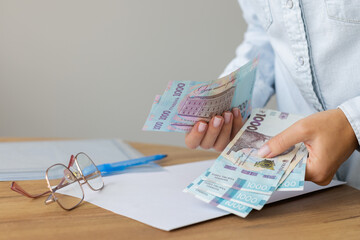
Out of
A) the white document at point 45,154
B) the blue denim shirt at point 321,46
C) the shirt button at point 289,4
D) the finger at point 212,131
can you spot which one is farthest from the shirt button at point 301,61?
the white document at point 45,154

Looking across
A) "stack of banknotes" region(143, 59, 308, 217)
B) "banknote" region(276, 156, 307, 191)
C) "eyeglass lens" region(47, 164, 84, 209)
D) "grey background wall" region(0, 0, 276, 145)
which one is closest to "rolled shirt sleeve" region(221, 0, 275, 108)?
"stack of banknotes" region(143, 59, 308, 217)

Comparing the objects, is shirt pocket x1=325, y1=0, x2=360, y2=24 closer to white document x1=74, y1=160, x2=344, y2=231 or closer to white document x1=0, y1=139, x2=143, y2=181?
white document x1=74, y1=160, x2=344, y2=231

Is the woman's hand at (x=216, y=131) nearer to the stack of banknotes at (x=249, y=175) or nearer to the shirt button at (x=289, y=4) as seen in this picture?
the stack of banknotes at (x=249, y=175)

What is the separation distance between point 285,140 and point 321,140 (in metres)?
0.06

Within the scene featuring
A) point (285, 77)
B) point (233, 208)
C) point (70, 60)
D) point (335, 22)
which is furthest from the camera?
point (70, 60)

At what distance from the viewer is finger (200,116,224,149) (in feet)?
2.85

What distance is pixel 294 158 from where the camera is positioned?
2.45 ft

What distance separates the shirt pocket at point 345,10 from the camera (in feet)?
2.66

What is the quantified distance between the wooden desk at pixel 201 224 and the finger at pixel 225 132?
23cm

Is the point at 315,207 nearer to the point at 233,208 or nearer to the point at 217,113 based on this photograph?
the point at 233,208

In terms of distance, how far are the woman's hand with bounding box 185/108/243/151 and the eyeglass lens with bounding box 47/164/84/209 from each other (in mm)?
263

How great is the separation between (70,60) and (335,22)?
5.93 ft

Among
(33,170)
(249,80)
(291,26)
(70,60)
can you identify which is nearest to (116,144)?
(33,170)

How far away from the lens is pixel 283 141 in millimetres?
714
